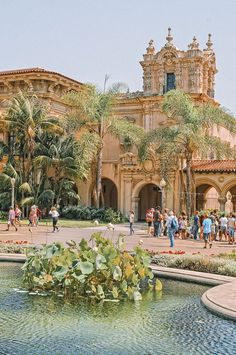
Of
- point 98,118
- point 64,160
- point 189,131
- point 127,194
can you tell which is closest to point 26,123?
point 64,160

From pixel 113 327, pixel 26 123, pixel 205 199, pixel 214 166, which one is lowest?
pixel 113 327

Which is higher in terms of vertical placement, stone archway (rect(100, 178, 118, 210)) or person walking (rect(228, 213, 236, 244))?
stone archway (rect(100, 178, 118, 210))

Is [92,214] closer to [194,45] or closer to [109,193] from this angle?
[109,193]

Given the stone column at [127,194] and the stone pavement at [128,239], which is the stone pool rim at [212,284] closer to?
the stone pavement at [128,239]

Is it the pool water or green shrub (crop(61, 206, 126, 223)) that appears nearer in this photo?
the pool water

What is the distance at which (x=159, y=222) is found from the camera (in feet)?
102

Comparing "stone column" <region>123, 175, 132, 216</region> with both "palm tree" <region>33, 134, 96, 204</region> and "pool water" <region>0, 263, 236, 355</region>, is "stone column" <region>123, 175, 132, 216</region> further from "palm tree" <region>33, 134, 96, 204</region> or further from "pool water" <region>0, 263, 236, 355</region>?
"pool water" <region>0, 263, 236, 355</region>

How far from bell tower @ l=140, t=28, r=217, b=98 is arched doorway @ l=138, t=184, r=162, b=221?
8462 millimetres

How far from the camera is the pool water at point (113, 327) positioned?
9.21m

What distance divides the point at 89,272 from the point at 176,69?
38.8 metres

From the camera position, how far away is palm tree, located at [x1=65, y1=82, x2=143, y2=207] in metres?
42.6

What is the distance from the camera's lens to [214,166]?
138ft

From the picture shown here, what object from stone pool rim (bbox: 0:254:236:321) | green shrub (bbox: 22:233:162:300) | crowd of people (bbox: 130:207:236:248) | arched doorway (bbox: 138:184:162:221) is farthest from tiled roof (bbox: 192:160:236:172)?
green shrub (bbox: 22:233:162:300)

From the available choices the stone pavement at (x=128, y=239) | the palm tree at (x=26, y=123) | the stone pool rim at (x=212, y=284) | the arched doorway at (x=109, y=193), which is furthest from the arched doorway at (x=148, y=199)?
the stone pool rim at (x=212, y=284)
